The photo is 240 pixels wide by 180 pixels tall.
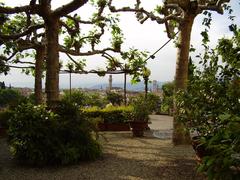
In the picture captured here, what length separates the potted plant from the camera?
12.6 m

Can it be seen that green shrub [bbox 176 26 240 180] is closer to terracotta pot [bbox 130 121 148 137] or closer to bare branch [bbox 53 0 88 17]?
bare branch [bbox 53 0 88 17]

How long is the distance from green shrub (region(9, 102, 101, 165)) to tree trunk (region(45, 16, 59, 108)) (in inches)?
64.3

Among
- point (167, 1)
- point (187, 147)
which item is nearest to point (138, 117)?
point (187, 147)

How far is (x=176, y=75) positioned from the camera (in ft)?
34.8

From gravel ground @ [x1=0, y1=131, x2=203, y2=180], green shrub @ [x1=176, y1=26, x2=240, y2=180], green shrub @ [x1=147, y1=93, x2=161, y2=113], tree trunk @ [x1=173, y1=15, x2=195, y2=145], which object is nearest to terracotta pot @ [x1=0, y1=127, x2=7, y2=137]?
gravel ground @ [x1=0, y1=131, x2=203, y2=180]

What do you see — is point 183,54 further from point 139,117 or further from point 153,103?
point 153,103

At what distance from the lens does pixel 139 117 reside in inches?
516

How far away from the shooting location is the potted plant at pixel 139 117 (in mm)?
12625

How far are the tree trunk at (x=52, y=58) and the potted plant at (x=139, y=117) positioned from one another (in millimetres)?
3560

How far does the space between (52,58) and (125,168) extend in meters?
4.14

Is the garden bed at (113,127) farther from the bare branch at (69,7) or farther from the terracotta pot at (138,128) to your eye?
the bare branch at (69,7)

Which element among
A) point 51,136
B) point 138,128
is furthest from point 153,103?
point 51,136

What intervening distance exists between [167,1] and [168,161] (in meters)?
4.95

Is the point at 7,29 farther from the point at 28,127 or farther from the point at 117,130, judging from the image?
the point at 28,127
